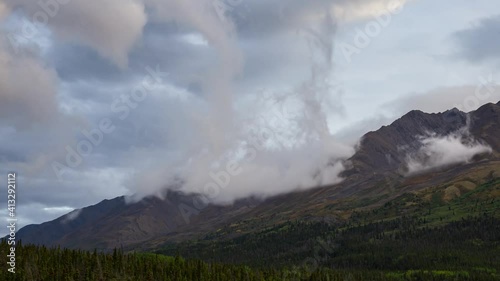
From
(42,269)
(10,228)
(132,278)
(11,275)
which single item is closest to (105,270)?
(132,278)

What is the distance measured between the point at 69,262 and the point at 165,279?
1499 inches

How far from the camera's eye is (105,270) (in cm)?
19475

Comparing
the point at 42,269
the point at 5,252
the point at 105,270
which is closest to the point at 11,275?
the point at 42,269

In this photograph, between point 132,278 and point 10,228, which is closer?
point 10,228

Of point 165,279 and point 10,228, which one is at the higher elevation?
point 10,228

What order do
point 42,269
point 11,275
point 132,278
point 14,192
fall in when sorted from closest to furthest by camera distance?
point 14,192, point 11,275, point 42,269, point 132,278

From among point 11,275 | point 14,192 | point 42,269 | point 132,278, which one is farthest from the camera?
point 132,278

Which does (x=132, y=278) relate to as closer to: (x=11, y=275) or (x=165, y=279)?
(x=165, y=279)

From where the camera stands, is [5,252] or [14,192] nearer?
[14,192]

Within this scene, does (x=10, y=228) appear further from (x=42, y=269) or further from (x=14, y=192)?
(x=42, y=269)

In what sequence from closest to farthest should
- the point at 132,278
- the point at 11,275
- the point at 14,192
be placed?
1. the point at 14,192
2. the point at 11,275
3. the point at 132,278

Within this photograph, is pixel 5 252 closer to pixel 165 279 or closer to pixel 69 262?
pixel 69 262

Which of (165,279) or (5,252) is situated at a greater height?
(5,252)

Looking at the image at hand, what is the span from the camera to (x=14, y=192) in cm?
9988
